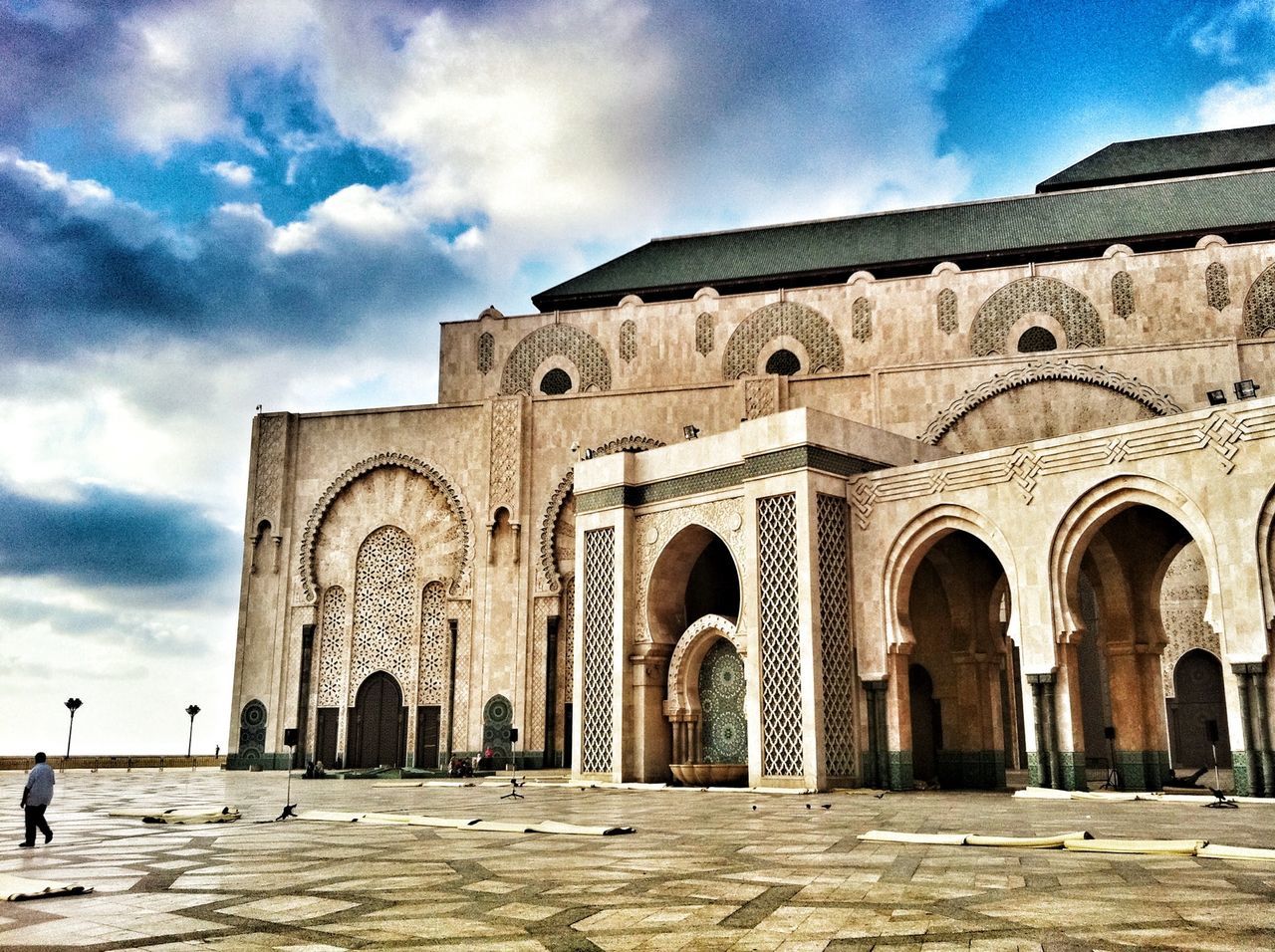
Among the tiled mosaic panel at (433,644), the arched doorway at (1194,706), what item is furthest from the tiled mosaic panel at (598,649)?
the arched doorway at (1194,706)

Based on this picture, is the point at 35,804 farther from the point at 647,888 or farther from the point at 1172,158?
the point at 1172,158

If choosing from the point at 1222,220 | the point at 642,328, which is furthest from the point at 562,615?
the point at 1222,220

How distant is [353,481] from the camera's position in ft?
69.6

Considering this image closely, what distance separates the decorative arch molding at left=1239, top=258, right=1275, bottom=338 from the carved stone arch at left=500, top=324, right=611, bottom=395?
10719 mm

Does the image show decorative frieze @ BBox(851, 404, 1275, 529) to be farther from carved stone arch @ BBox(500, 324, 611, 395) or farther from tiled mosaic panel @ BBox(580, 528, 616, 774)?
carved stone arch @ BBox(500, 324, 611, 395)

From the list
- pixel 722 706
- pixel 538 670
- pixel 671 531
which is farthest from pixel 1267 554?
pixel 538 670

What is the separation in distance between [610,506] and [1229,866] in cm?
1097

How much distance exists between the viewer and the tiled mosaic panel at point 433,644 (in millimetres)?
20094

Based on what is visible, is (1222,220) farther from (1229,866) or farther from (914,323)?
(1229,866)

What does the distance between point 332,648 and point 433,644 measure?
1.96 meters

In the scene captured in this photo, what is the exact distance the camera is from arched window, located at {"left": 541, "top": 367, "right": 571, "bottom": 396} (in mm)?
21672

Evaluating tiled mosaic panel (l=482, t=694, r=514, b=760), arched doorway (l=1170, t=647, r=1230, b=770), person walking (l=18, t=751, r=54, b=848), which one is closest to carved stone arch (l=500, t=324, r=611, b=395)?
tiled mosaic panel (l=482, t=694, r=514, b=760)

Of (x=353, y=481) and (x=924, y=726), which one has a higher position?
(x=353, y=481)

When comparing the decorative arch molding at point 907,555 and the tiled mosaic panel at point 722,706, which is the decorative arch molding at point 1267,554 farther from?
the tiled mosaic panel at point 722,706
